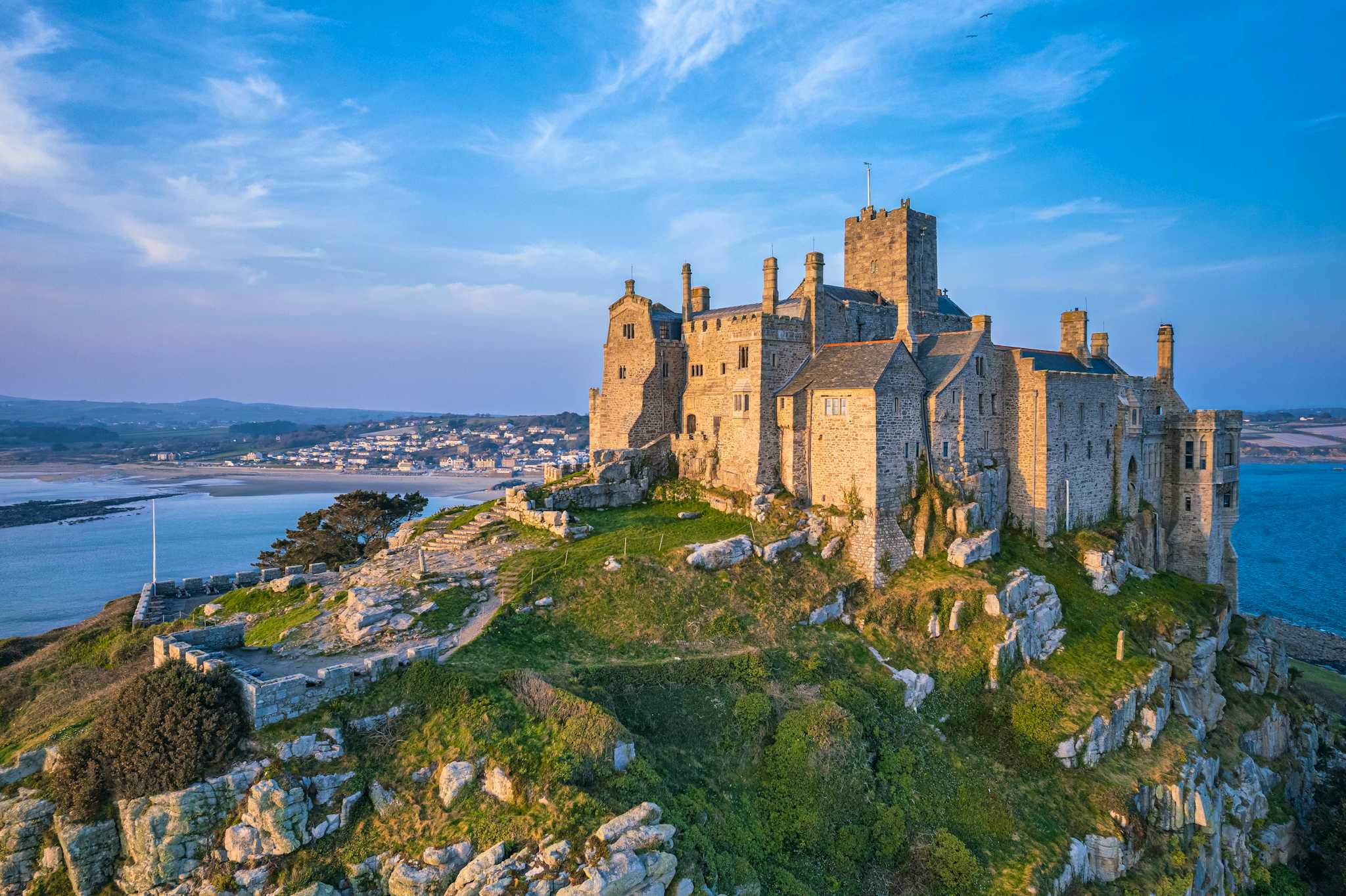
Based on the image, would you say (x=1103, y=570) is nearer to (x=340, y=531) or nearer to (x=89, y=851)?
(x=89, y=851)

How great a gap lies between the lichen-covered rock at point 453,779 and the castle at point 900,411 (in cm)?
1918

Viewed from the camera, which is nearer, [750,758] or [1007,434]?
[750,758]

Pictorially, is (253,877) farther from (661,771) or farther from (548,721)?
(661,771)

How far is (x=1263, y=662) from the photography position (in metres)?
39.4

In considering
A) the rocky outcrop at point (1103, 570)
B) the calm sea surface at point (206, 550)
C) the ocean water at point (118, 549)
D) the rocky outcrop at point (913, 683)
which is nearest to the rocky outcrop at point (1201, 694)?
the rocky outcrop at point (1103, 570)

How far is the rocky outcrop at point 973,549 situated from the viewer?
107ft

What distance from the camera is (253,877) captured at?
16.9m

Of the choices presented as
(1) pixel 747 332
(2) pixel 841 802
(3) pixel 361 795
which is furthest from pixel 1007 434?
(3) pixel 361 795

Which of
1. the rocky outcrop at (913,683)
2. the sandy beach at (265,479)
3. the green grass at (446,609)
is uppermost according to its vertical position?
the green grass at (446,609)

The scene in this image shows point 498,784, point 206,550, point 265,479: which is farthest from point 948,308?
point 265,479

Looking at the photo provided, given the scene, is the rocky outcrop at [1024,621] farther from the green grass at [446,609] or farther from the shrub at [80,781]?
the shrub at [80,781]

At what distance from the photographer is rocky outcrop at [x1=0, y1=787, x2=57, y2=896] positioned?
675 inches

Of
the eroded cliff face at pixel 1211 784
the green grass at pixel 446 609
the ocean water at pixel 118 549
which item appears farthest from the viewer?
the ocean water at pixel 118 549

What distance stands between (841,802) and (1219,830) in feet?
57.8
